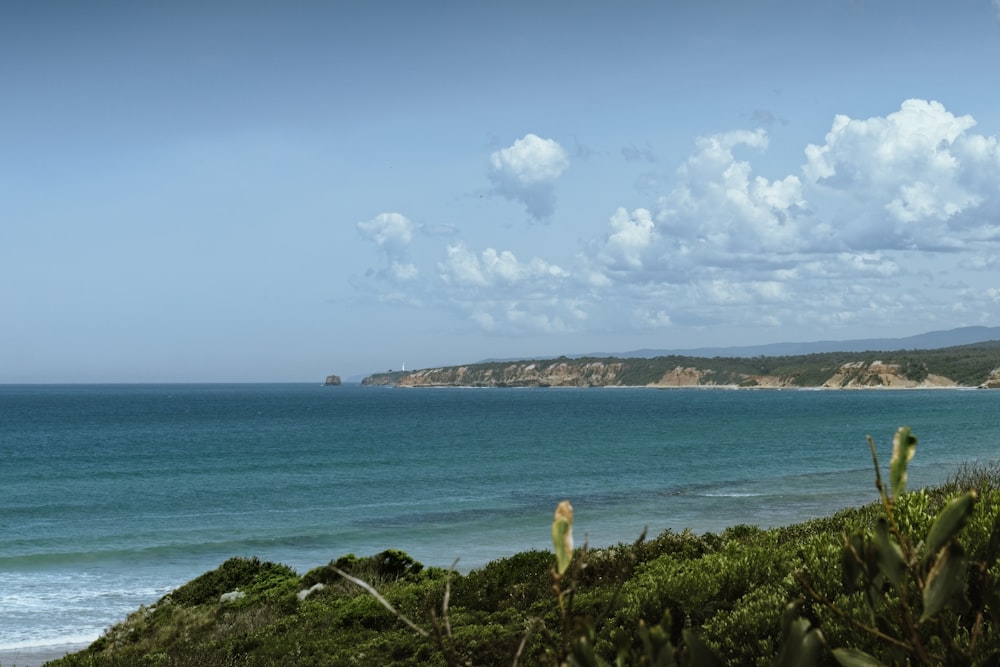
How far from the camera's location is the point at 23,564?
28.9m

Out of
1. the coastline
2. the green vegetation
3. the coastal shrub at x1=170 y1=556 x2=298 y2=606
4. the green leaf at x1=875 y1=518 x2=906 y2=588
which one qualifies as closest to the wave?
the coastline

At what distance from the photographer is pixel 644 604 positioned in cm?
924

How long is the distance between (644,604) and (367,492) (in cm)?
3621

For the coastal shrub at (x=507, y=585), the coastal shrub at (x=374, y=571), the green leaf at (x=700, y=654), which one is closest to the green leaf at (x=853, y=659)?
the green leaf at (x=700, y=654)

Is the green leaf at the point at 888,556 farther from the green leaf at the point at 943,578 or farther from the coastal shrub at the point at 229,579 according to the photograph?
the coastal shrub at the point at 229,579

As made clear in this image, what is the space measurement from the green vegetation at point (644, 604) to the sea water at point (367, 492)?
6053 millimetres

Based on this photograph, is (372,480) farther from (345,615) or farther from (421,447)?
(345,615)

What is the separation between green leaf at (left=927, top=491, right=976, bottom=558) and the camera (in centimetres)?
181

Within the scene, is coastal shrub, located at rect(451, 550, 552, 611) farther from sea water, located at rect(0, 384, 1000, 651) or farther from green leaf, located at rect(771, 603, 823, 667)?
sea water, located at rect(0, 384, 1000, 651)

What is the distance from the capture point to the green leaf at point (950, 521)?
1.81 metres

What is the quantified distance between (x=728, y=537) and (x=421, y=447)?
55522 millimetres

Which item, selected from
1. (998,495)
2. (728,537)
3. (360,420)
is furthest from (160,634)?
(360,420)

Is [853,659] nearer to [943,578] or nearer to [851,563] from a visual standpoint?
[851,563]

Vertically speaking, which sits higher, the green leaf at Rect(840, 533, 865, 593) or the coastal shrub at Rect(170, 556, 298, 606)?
the green leaf at Rect(840, 533, 865, 593)
